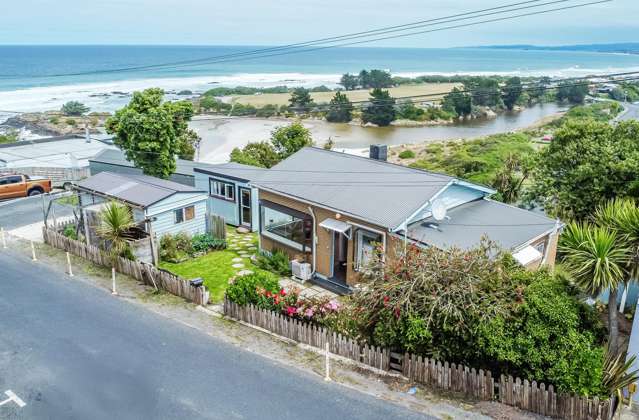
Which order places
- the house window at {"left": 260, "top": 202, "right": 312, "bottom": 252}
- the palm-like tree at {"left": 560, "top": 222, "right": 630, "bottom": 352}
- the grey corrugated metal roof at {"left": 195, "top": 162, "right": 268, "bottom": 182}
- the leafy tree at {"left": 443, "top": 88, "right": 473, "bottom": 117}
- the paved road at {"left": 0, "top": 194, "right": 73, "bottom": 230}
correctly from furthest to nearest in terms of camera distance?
1. the leafy tree at {"left": 443, "top": 88, "right": 473, "bottom": 117}
2. the paved road at {"left": 0, "top": 194, "right": 73, "bottom": 230}
3. the grey corrugated metal roof at {"left": 195, "top": 162, "right": 268, "bottom": 182}
4. the house window at {"left": 260, "top": 202, "right": 312, "bottom": 252}
5. the palm-like tree at {"left": 560, "top": 222, "right": 630, "bottom": 352}

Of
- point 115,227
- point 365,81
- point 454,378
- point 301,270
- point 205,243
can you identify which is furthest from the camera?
point 365,81

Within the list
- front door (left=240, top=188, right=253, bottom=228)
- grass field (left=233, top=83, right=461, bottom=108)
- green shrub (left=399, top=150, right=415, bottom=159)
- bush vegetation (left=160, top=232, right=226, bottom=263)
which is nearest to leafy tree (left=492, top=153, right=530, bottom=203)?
front door (left=240, top=188, right=253, bottom=228)

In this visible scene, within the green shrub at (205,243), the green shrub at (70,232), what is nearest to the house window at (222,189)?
the green shrub at (205,243)

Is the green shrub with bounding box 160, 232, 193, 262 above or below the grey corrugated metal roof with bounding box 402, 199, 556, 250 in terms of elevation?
below

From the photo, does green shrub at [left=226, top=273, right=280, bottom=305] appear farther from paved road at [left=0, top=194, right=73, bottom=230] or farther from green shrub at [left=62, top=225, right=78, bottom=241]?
paved road at [left=0, top=194, right=73, bottom=230]

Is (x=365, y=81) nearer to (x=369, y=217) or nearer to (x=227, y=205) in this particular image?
(x=227, y=205)

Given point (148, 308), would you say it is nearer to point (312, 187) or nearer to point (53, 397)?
point (53, 397)

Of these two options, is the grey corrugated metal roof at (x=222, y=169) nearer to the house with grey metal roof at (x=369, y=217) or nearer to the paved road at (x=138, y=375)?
the house with grey metal roof at (x=369, y=217)

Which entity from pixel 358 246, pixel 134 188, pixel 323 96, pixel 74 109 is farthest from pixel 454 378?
pixel 323 96
